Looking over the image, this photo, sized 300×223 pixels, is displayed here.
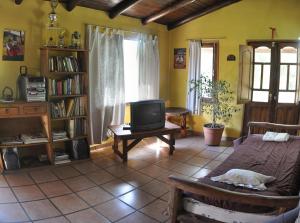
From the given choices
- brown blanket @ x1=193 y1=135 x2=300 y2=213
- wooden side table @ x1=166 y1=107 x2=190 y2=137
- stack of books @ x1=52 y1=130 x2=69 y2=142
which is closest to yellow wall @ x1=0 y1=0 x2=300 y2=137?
wooden side table @ x1=166 y1=107 x2=190 y2=137

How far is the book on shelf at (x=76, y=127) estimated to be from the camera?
4109mm

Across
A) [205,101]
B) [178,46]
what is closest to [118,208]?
[205,101]

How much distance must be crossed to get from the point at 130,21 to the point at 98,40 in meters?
0.91

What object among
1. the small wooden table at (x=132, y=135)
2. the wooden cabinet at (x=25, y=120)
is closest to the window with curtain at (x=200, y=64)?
the small wooden table at (x=132, y=135)

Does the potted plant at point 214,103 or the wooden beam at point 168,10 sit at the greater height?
the wooden beam at point 168,10

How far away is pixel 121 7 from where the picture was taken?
14.5ft

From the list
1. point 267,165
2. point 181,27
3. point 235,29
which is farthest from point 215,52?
point 267,165

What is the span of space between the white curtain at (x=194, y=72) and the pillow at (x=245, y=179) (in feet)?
11.4

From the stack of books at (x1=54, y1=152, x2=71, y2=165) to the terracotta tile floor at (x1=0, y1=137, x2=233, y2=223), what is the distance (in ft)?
0.27

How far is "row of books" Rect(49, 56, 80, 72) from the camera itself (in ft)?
12.6

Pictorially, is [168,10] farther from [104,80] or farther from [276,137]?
[276,137]

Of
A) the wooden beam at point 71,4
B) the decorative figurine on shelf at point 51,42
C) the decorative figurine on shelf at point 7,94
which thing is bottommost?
the decorative figurine on shelf at point 7,94

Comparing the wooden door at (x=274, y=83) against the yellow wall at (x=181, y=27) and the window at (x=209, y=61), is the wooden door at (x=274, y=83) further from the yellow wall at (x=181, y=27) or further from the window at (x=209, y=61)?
the window at (x=209, y=61)

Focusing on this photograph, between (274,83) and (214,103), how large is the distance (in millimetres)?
1157
